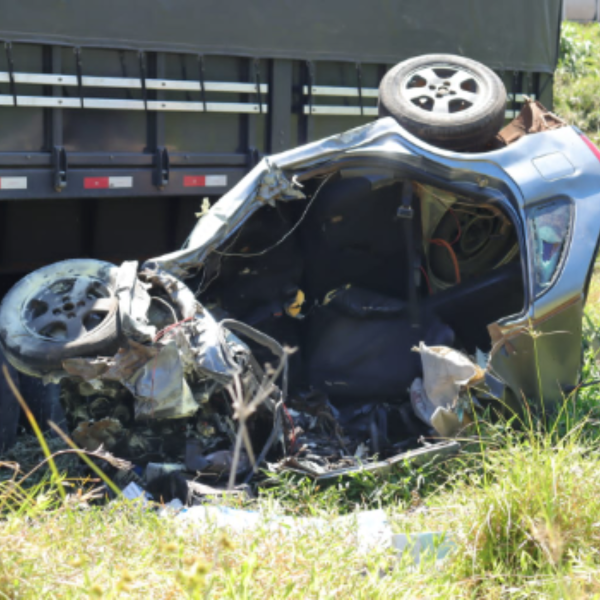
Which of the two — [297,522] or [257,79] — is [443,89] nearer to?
[257,79]

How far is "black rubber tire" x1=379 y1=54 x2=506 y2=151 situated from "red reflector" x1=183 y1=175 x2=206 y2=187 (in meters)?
1.91

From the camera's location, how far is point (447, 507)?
→ 3285 millimetres

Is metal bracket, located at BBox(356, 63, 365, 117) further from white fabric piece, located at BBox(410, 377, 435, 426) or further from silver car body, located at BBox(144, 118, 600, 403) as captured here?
white fabric piece, located at BBox(410, 377, 435, 426)

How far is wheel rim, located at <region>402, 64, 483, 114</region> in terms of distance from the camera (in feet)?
15.4

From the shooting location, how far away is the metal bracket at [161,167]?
6.11m

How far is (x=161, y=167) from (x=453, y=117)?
2.31 m

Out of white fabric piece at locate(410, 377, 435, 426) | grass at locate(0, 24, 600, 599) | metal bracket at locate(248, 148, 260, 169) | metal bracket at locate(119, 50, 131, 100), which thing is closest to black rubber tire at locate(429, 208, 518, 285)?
white fabric piece at locate(410, 377, 435, 426)

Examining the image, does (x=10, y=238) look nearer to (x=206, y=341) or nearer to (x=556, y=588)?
(x=206, y=341)

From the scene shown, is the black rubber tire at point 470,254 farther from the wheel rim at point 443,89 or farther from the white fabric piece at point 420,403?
the white fabric piece at point 420,403

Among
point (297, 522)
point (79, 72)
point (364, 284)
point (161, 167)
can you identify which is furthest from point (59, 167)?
point (297, 522)

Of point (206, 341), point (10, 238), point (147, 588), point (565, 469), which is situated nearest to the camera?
point (147, 588)

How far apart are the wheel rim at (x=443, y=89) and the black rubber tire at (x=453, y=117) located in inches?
0.9

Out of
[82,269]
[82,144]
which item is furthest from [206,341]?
[82,144]

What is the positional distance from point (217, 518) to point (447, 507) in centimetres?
81
